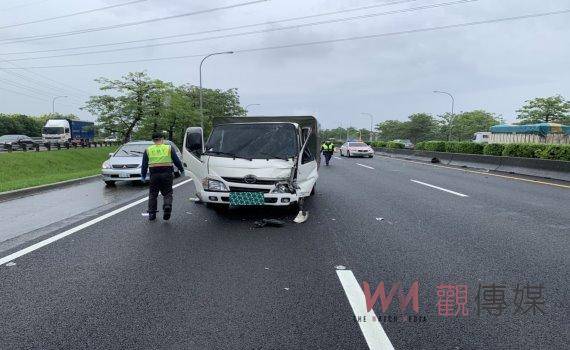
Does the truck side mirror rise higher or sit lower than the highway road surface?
higher

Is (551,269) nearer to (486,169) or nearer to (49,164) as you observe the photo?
(486,169)

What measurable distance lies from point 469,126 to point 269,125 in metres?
95.0

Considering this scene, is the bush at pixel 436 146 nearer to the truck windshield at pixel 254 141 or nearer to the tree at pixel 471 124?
the truck windshield at pixel 254 141

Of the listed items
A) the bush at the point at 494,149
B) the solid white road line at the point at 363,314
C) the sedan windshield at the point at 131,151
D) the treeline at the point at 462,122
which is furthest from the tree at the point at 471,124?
the solid white road line at the point at 363,314

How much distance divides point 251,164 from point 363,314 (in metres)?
4.25

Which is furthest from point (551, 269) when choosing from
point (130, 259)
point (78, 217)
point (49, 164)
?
point (49, 164)

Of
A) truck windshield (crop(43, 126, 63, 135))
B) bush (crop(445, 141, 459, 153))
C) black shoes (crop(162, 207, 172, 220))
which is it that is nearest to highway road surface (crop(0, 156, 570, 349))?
black shoes (crop(162, 207, 172, 220))

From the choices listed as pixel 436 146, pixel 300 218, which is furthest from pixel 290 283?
pixel 436 146

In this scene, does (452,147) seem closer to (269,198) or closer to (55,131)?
(269,198)

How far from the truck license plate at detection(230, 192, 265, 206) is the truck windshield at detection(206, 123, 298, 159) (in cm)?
94

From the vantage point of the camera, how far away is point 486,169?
20.0m

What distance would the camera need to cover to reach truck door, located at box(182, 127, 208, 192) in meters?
7.72

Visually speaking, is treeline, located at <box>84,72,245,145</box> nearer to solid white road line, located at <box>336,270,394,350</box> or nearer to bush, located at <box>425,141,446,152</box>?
bush, located at <box>425,141,446,152</box>

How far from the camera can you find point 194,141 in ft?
27.7
